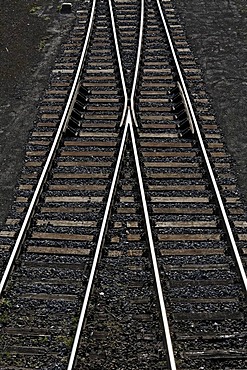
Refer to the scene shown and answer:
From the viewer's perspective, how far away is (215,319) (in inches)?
280

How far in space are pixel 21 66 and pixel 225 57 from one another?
17.8 ft

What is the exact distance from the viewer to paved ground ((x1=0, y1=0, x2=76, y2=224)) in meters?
10.3

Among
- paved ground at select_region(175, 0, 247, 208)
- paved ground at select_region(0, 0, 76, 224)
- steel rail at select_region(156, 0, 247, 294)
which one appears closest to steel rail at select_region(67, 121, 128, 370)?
steel rail at select_region(156, 0, 247, 294)

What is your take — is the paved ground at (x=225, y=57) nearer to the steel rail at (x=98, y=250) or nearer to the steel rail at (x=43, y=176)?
the steel rail at (x=98, y=250)

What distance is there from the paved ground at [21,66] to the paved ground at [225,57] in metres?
3.89

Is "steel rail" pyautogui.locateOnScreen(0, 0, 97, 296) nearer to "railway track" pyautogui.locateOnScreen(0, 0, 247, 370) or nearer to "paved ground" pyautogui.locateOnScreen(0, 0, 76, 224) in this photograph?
"railway track" pyautogui.locateOnScreen(0, 0, 247, 370)

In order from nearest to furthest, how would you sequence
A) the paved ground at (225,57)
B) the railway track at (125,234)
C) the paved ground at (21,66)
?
the railway track at (125,234) < the paved ground at (21,66) < the paved ground at (225,57)

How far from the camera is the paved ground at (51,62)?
10656 millimetres

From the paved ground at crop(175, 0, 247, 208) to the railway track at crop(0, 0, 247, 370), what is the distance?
Answer: 332 mm

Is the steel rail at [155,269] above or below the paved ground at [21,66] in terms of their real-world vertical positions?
below

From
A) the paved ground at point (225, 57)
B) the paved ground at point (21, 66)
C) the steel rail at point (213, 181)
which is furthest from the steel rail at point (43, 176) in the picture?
the paved ground at point (225, 57)

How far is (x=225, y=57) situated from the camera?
14.0m

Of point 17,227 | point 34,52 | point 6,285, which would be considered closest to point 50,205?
point 17,227

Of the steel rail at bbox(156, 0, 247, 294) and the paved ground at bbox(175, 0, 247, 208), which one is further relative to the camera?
the paved ground at bbox(175, 0, 247, 208)
